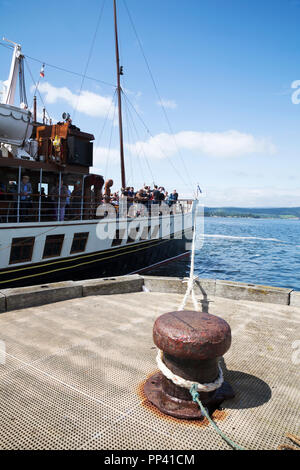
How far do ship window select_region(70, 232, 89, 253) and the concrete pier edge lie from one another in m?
8.38

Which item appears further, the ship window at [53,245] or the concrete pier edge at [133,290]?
the ship window at [53,245]

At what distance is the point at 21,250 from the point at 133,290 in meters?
7.32

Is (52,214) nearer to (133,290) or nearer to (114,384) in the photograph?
(133,290)

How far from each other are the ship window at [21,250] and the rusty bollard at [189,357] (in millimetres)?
11208

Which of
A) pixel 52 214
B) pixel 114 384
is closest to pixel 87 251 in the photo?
pixel 52 214

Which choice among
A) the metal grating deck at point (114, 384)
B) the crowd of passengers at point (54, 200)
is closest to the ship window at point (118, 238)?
the crowd of passengers at point (54, 200)

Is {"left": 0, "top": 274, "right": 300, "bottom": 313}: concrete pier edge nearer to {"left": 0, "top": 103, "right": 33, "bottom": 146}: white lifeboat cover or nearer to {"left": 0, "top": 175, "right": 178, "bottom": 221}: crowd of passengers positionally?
{"left": 0, "top": 175, "right": 178, "bottom": 221}: crowd of passengers

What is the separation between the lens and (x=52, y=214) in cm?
1505

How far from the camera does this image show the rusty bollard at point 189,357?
10.9ft

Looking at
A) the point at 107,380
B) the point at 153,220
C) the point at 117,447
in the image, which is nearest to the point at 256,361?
the point at 107,380

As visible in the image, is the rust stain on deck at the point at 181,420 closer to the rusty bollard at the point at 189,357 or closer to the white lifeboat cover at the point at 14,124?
the rusty bollard at the point at 189,357

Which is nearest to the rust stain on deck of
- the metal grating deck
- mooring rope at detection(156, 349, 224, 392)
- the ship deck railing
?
the metal grating deck

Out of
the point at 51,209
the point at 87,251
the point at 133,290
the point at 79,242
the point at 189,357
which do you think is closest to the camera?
the point at 189,357

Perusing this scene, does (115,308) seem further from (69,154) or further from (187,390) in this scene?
(69,154)
